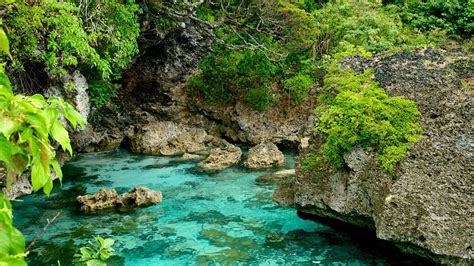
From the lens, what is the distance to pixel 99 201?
33.6ft

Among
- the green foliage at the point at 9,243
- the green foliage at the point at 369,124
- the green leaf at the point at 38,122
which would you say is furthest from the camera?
the green foliage at the point at 369,124

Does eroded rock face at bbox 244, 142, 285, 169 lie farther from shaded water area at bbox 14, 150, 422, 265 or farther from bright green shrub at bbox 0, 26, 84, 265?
bright green shrub at bbox 0, 26, 84, 265

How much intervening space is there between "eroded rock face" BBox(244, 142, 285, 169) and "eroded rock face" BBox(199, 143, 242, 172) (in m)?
0.49

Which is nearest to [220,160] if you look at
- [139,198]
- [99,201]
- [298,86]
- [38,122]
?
[139,198]

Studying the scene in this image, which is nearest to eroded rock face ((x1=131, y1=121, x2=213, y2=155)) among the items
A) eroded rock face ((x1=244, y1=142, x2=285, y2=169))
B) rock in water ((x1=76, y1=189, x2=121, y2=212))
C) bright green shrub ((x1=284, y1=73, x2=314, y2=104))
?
eroded rock face ((x1=244, y1=142, x2=285, y2=169))

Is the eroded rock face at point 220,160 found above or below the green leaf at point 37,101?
below

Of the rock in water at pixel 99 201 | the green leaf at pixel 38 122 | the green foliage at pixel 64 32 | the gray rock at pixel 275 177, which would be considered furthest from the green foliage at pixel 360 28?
the green leaf at pixel 38 122

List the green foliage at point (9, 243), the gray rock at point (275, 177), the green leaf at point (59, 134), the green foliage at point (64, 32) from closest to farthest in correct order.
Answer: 1. the green foliage at point (9, 243)
2. the green leaf at point (59, 134)
3. the green foliage at point (64, 32)
4. the gray rock at point (275, 177)

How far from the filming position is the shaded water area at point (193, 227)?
7.39 metres

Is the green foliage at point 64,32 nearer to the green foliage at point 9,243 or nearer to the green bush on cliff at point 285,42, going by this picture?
the green bush on cliff at point 285,42

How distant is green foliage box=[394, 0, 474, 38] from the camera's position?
17.7m

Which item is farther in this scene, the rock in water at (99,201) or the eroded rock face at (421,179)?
the rock in water at (99,201)

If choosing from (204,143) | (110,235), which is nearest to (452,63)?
(110,235)

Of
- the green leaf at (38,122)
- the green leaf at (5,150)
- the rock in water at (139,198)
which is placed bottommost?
the rock in water at (139,198)
